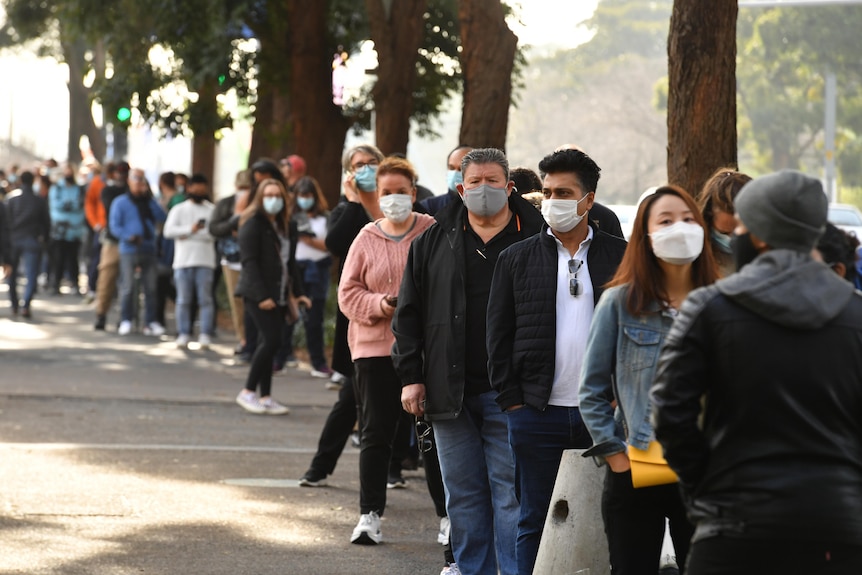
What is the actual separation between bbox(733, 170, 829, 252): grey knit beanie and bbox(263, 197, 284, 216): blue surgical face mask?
893 cm

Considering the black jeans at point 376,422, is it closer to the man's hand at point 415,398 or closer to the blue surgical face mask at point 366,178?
the man's hand at point 415,398

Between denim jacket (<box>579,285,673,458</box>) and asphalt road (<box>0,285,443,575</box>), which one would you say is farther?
asphalt road (<box>0,285,443,575</box>)

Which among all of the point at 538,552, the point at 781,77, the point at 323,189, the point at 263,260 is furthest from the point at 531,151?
the point at 538,552

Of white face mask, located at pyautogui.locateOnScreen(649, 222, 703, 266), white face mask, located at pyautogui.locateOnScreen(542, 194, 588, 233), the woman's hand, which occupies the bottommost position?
the woman's hand

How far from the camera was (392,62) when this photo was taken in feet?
57.7

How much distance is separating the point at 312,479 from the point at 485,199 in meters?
3.47

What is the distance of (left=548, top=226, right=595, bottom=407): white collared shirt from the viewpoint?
5.68m

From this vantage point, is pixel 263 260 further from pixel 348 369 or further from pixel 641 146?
pixel 641 146

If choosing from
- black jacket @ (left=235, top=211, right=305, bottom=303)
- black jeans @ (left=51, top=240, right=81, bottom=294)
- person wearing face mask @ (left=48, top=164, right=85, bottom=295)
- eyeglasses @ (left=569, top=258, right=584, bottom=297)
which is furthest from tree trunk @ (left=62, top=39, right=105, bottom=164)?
eyeglasses @ (left=569, top=258, right=584, bottom=297)

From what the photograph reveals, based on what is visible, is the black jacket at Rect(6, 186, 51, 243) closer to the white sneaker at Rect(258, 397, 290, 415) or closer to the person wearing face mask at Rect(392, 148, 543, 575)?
the white sneaker at Rect(258, 397, 290, 415)

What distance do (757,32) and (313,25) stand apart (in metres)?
49.7

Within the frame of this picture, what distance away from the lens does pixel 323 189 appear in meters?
21.0

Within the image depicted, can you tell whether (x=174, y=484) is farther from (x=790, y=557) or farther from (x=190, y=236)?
(x=190, y=236)

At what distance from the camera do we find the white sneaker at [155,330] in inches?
769
